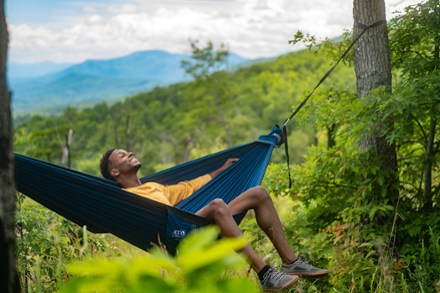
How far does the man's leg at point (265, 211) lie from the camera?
2.37 meters

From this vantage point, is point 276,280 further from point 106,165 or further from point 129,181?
point 106,165

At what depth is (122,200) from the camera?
7.57 ft

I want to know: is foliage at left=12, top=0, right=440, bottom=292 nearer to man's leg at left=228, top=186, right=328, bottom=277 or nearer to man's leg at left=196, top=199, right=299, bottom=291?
man's leg at left=228, top=186, right=328, bottom=277

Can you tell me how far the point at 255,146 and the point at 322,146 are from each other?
0.47 metres

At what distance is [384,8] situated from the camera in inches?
117

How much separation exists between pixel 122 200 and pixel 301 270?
78 centimetres

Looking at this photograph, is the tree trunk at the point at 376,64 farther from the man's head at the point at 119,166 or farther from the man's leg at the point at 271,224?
the man's head at the point at 119,166

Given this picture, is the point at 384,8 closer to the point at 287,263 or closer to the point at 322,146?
the point at 322,146

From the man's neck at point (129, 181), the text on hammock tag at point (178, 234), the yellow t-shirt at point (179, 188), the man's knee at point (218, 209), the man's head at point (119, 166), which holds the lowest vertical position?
Result: the text on hammock tag at point (178, 234)

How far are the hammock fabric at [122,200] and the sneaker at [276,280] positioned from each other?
293 millimetres

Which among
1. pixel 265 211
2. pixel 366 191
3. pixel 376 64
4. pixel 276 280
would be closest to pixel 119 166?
pixel 265 211

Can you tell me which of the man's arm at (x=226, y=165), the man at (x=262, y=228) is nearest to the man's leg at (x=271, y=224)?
the man at (x=262, y=228)

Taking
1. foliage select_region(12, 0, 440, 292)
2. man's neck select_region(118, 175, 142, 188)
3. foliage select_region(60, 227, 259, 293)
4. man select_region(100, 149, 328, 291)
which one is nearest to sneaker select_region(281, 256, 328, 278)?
man select_region(100, 149, 328, 291)

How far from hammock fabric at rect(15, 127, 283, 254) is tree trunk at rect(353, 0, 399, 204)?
0.59 meters
